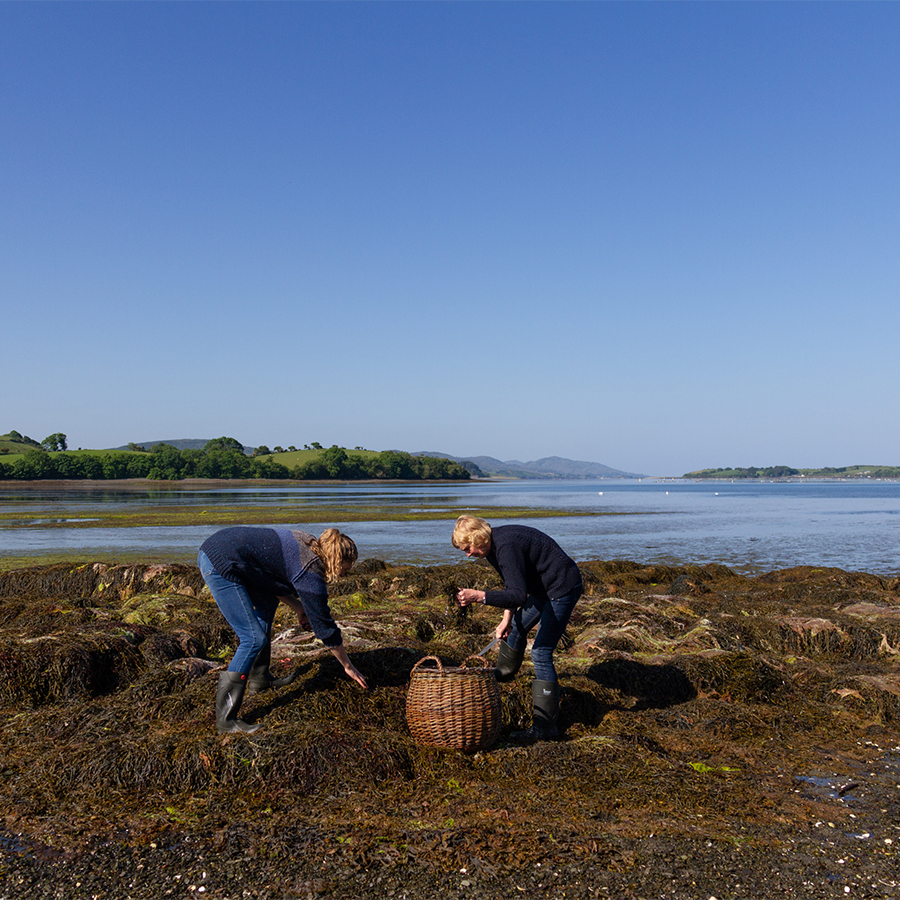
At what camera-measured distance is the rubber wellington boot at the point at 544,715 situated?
6273mm

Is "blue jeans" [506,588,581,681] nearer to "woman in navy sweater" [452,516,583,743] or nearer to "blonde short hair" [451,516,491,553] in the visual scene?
"woman in navy sweater" [452,516,583,743]

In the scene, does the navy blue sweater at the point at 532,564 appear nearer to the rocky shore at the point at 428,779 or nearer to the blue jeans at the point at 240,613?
the rocky shore at the point at 428,779

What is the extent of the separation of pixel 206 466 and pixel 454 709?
152 meters

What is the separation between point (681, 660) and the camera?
832cm

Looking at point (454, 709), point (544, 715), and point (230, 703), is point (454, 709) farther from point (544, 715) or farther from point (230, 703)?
point (230, 703)

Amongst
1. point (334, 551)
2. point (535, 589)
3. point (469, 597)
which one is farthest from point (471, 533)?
point (334, 551)

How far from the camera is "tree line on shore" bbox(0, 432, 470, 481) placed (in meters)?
128

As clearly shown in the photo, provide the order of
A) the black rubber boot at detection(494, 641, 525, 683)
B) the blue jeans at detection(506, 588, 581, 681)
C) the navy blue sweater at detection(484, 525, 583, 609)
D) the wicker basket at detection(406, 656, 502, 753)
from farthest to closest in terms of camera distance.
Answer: the black rubber boot at detection(494, 641, 525, 683), the blue jeans at detection(506, 588, 581, 681), the navy blue sweater at detection(484, 525, 583, 609), the wicker basket at detection(406, 656, 502, 753)

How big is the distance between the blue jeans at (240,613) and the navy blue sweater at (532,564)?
6.49ft

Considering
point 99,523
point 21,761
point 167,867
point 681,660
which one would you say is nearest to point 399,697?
point 167,867

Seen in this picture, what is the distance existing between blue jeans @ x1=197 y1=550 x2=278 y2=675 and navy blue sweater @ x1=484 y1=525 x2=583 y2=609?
198 centimetres

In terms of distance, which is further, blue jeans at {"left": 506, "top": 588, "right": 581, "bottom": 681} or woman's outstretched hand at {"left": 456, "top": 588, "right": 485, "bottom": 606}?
blue jeans at {"left": 506, "top": 588, "right": 581, "bottom": 681}

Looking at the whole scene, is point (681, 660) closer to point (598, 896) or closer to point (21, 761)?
point (598, 896)

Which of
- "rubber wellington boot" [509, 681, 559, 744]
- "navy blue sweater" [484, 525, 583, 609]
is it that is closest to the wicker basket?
"rubber wellington boot" [509, 681, 559, 744]
